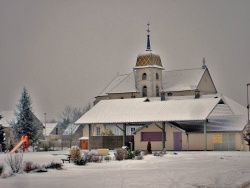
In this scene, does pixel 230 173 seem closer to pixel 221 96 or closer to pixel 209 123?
pixel 209 123

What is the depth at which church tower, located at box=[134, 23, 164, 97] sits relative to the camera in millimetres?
86062

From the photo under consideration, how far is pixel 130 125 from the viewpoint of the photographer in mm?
64750

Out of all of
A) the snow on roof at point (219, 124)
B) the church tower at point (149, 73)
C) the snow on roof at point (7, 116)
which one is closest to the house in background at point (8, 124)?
the snow on roof at point (7, 116)

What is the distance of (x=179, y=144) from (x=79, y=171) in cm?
2903

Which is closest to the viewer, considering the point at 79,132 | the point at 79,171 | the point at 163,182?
the point at 163,182

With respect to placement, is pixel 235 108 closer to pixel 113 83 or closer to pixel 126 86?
pixel 126 86

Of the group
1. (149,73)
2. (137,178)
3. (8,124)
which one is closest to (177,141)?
(149,73)

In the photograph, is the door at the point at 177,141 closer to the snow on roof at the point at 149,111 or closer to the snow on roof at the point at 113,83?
the snow on roof at the point at 149,111

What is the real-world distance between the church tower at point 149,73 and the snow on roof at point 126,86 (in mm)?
1447

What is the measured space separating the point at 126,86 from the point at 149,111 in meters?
28.1

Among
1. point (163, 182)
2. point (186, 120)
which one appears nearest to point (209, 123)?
point (186, 120)

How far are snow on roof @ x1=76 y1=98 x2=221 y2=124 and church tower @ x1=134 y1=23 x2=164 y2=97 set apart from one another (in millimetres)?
17937

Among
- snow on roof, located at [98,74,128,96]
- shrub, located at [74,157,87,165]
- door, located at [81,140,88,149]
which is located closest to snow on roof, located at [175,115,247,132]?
door, located at [81,140,88,149]

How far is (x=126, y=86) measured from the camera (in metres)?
89.9
